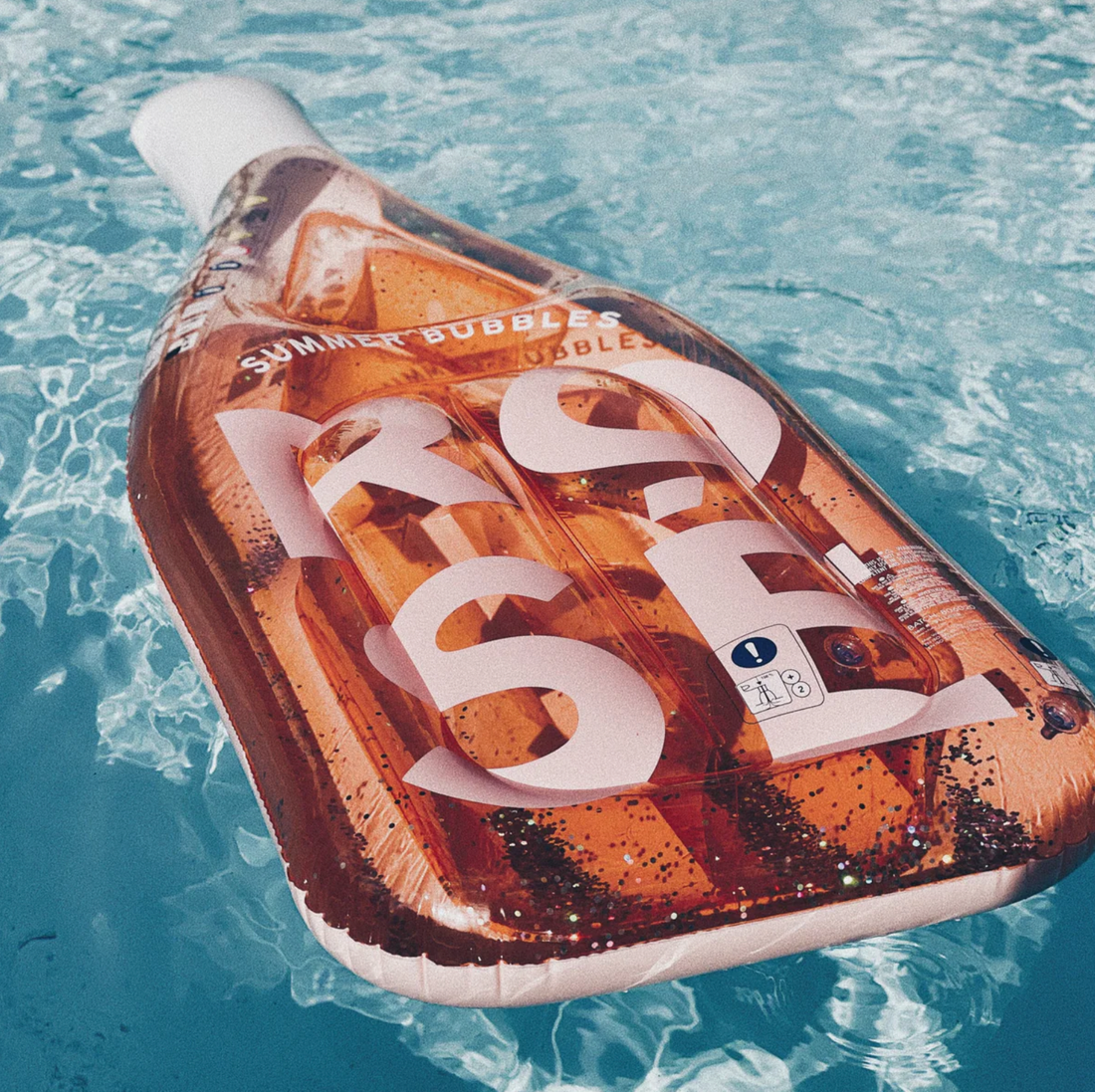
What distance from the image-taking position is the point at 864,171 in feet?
10.2

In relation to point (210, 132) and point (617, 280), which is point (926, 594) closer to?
point (617, 280)

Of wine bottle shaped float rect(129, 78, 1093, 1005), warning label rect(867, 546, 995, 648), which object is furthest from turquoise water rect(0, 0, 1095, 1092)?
warning label rect(867, 546, 995, 648)

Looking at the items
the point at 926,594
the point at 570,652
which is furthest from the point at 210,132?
the point at 926,594

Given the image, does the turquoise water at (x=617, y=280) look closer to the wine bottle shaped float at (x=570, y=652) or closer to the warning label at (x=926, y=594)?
the wine bottle shaped float at (x=570, y=652)

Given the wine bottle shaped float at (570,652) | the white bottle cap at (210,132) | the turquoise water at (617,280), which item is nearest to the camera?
the wine bottle shaped float at (570,652)

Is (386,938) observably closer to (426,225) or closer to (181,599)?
(181,599)

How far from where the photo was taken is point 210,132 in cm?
256

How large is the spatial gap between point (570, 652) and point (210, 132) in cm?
173

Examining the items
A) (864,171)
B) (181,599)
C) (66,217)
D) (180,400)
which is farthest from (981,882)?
(66,217)

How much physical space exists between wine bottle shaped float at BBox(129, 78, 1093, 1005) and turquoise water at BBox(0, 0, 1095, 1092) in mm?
276

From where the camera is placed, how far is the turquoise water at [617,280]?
1.56 meters

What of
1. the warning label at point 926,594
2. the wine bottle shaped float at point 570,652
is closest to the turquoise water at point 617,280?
the wine bottle shaped float at point 570,652

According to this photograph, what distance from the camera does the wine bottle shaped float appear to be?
1.34 meters

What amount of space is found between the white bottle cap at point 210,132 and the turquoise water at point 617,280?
0.30 m
